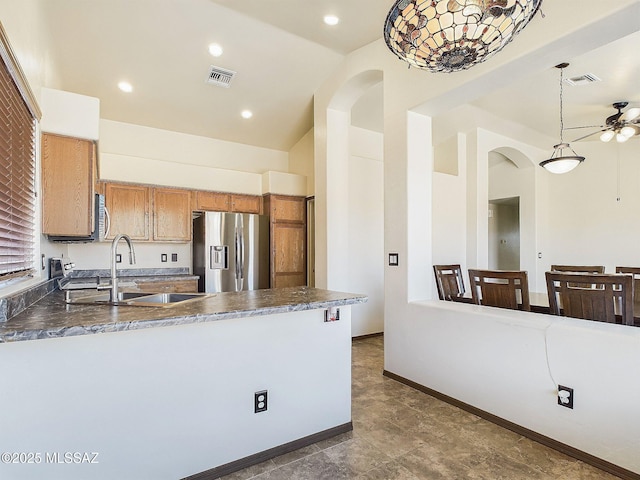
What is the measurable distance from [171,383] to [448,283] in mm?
2559

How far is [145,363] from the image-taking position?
5.49ft

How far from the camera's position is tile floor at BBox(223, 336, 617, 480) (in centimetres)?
185

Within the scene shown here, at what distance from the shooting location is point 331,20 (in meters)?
3.31

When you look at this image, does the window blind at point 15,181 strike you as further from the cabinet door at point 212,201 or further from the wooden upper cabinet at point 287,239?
the wooden upper cabinet at point 287,239

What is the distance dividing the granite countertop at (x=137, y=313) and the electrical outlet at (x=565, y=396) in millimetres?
1260

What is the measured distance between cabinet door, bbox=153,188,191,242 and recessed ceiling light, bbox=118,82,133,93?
1179 mm

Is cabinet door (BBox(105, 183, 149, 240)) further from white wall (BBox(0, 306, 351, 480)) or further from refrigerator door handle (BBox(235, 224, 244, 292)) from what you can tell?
white wall (BBox(0, 306, 351, 480))

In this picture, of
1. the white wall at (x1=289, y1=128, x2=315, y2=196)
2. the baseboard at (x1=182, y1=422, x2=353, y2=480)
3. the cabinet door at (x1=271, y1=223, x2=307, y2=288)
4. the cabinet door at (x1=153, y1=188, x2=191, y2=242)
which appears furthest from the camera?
the white wall at (x1=289, y1=128, x2=315, y2=196)

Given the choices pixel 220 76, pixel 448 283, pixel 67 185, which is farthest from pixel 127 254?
pixel 448 283

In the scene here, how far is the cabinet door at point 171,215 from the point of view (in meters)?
4.55

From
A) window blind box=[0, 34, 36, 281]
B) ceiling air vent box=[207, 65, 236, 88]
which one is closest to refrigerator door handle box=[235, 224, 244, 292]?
ceiling air vent box=[207, 65, 236, 88]

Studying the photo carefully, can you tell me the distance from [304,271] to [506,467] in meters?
3.64

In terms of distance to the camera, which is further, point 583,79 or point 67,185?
point 583,79

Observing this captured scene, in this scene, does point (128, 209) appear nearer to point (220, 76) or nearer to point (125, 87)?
point (125, 87)
